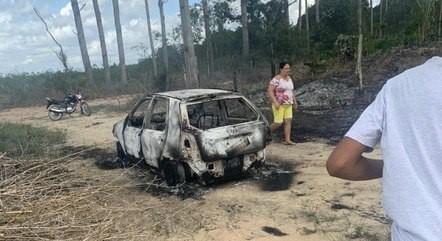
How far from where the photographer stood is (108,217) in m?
3.86

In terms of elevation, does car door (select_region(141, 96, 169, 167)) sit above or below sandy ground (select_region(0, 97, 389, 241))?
above

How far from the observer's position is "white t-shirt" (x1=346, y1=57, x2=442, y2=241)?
1374 mm

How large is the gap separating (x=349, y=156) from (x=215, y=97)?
5232mm

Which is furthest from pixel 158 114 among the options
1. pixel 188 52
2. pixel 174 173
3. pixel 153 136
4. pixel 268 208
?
pixel 188 52

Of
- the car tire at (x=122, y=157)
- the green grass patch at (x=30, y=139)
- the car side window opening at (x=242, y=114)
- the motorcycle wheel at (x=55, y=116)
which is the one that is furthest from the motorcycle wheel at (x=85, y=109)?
the car side window opening at (x=242, y=114)

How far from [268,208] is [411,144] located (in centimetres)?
422

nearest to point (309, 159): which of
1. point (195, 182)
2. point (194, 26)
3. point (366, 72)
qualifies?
point (195, 182)

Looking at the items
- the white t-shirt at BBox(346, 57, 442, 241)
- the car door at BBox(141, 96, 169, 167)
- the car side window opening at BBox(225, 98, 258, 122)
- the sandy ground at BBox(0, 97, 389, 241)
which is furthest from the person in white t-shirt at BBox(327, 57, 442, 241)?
the car side window opening at BBox(225, 98, 258, 122)

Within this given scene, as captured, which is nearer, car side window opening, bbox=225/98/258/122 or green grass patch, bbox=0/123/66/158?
car side window opening, bbox=225/98/258/122

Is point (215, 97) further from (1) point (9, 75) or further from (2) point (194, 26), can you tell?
(1) point (9, 75)

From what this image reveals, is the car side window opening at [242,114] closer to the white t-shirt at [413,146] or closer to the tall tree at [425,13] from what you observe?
the white t-shirt at [413,146]

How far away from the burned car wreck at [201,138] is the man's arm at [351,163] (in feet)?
14.9

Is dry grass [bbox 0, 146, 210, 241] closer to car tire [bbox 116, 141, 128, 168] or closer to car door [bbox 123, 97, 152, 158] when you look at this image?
car door [bbox 123, 97, 152, 158]

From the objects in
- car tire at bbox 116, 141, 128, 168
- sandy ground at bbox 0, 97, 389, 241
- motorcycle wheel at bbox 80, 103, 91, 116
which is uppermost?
motorcycle wheel at bbox 80, 103, 91, 116
